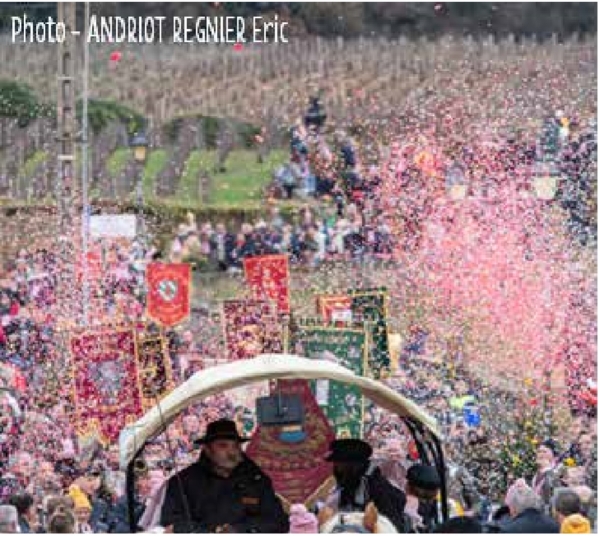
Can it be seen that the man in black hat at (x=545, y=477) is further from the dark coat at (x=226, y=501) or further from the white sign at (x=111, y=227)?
the white sign at (x=111, y=227)

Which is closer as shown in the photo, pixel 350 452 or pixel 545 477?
pixel 350 452

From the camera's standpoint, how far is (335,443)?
13047 mm

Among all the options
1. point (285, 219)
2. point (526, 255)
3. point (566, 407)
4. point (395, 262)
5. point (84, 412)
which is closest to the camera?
point (84, 412)

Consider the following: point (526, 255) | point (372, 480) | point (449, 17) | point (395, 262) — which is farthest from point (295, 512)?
point (449, 17)

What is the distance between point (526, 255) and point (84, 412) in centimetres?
955

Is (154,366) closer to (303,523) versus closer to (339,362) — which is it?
(339,362)

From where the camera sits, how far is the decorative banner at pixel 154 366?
1752cm

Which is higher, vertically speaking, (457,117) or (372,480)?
(457,117)

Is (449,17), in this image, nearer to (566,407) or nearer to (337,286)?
(337,286)

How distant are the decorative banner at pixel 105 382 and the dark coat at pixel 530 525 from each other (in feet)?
17.5

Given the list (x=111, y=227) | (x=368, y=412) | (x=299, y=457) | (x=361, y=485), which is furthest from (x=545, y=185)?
(x=361, y=485)

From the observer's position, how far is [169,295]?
21.8m

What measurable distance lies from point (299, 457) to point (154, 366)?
169 inches

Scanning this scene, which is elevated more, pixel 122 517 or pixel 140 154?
pixel 140 154
